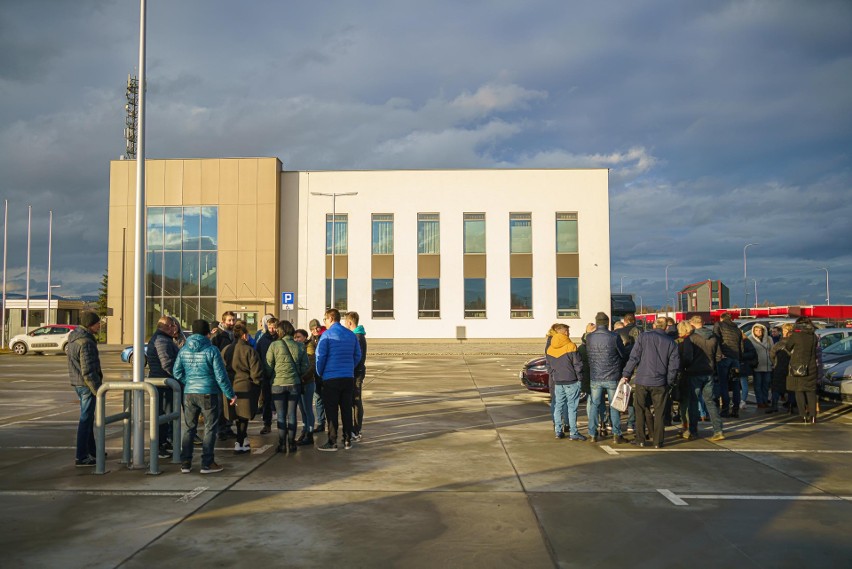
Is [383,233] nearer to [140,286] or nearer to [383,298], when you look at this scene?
[383,298]

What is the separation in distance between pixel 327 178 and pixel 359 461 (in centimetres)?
3555

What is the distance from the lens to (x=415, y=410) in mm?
13867

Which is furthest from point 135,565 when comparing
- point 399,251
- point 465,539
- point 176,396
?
point 399,251

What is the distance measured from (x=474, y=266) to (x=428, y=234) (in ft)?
11.6

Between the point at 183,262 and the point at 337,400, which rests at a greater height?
the point at 183,262

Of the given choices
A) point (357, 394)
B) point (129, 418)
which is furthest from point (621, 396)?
point (129, 418)

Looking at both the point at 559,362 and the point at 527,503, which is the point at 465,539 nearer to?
the point at 527,503

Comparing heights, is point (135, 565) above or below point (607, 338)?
below

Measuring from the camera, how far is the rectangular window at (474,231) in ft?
139

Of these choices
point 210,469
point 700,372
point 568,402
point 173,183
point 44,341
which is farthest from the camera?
point 173,183

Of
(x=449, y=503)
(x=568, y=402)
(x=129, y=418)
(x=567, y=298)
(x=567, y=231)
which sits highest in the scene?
(x=567, y=231)

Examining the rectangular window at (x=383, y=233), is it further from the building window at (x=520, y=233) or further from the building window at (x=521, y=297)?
the building window at (x=521, y=297)

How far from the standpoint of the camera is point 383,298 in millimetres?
42250

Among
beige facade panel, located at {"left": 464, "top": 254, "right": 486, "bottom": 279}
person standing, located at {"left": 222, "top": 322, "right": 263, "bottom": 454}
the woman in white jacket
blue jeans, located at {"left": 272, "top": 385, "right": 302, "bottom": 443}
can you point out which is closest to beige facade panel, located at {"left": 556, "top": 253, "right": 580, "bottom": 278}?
beige facade panel, located at {"left": 464, "top": 254, "right": 486, "bottom": 279}
